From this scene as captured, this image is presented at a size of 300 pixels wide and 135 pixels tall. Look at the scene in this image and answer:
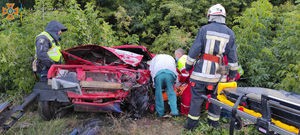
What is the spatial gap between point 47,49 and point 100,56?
36.5 inches

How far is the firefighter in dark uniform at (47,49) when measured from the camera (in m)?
3.73

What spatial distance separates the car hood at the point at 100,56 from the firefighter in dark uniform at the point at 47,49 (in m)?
0.21

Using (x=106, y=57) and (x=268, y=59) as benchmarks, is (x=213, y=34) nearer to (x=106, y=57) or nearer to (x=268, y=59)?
(x=106, y=57)

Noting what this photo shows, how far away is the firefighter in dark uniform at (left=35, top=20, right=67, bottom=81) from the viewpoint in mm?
3734

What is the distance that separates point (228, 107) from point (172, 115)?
1626 millimetres

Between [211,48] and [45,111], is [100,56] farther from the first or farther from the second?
[211,48]

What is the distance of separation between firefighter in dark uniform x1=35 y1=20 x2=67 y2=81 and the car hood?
208 millimetres

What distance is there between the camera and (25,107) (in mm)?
3289

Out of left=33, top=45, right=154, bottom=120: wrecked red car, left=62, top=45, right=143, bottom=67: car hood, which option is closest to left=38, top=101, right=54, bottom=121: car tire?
left=33, top=45, right=154, bottom=120: wrecked red car

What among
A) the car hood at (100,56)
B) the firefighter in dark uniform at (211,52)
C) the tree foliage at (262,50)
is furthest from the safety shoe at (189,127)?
the tree foliage at (262,50)

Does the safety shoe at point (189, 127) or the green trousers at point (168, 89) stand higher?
the green trousers at point (168, 89)

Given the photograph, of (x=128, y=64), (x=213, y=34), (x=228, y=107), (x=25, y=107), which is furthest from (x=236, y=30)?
(x=25, y=107)

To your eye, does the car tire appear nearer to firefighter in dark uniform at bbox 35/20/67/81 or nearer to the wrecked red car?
the wrecked red car

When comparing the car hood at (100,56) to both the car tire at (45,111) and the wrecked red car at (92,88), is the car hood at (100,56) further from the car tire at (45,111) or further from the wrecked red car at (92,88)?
the car tire at (45,111)
